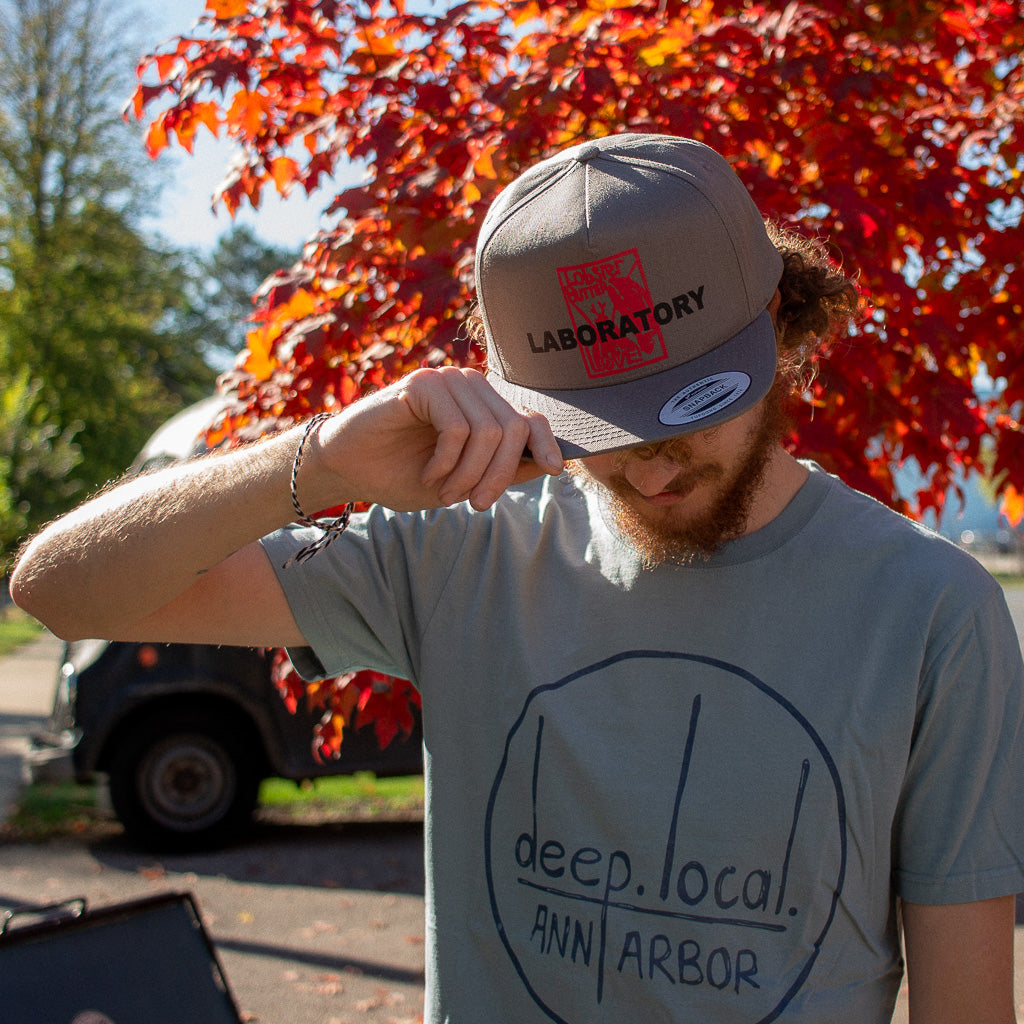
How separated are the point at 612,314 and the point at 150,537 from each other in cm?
70

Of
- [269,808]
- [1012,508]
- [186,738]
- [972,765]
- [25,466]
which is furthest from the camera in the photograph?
[25,466]

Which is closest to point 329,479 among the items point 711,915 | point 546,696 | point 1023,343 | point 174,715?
point 546,696

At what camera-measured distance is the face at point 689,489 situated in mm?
1432

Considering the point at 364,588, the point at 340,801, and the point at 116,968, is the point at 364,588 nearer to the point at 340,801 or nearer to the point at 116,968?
the point at 116,968

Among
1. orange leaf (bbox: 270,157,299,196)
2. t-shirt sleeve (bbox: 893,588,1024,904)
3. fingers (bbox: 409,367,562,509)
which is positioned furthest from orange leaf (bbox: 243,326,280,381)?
t-shirt sleeve (bbox: 893,588,1024,904)

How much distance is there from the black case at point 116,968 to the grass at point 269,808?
390cm

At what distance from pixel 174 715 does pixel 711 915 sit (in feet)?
17.3

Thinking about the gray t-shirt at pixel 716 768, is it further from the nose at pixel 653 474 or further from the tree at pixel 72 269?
the tree at pixel 72 269

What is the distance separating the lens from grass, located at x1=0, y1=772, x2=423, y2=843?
672 centimetres

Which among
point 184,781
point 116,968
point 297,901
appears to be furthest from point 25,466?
point 116,968

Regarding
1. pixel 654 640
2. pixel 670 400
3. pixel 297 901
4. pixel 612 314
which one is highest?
pixel 612 314

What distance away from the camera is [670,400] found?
1.32 meters

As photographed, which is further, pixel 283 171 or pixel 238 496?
pixel 283 171

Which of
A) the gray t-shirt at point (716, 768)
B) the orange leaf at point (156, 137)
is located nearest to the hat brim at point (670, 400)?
the gray t-shirt at point (716, 768)
